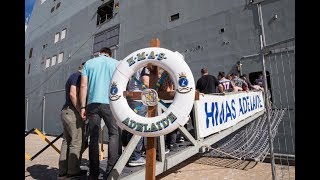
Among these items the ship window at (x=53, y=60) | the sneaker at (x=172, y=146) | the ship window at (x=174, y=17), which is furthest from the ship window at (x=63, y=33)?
the sneaker at (x=172, y=146)

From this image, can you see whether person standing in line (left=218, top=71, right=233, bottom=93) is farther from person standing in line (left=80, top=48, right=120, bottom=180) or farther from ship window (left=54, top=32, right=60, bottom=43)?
ship window (left=54, top=32, right=60, bottom=43)

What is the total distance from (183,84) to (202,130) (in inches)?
84.5

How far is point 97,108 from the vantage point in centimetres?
340

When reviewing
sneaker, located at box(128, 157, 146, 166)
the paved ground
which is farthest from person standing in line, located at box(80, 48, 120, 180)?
the paved ground

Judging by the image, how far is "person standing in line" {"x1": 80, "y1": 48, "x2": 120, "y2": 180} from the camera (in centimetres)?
335

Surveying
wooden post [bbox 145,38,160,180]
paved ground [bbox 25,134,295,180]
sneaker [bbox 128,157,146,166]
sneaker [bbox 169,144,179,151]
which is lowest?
paved ground [bbox 25,134,295,180]

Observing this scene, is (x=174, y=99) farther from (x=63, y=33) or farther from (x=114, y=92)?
(x=63, y=33)

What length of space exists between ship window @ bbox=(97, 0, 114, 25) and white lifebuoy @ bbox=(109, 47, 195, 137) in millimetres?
11432

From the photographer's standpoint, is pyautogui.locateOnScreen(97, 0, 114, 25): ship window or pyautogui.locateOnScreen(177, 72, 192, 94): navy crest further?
pyautogui.locateOnScreen(97, 0, 114, 25): ship window

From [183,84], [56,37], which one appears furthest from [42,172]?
[56,37]

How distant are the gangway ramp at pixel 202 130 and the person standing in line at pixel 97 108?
0.22 m

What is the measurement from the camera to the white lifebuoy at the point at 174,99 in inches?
93.3
